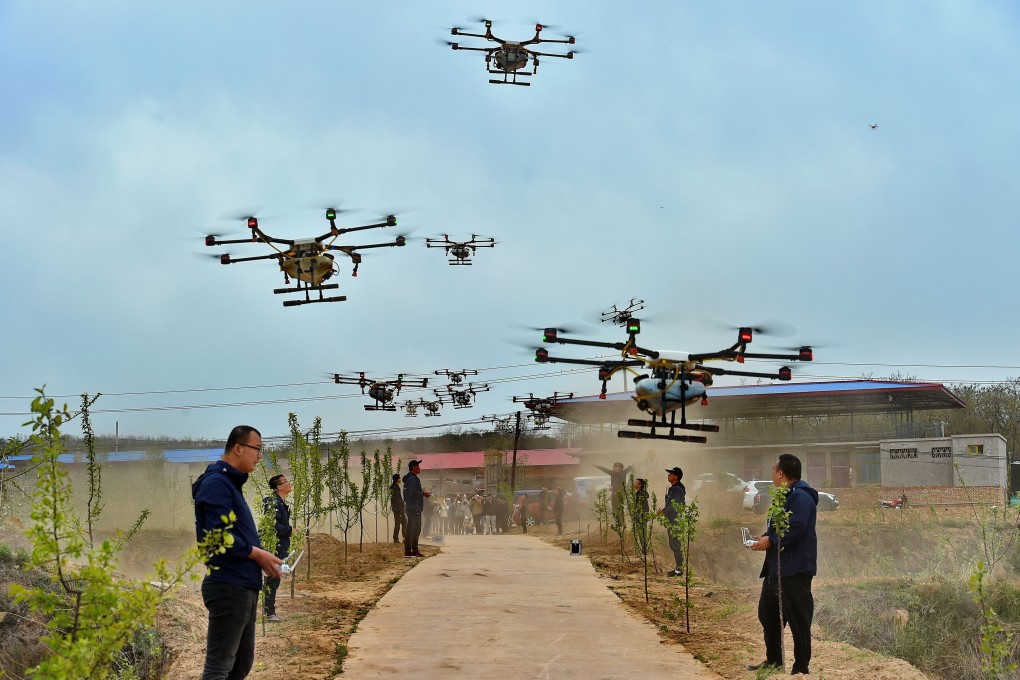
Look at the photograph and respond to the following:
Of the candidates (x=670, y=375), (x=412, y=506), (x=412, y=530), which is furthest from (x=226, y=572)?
(x=412, y=530)

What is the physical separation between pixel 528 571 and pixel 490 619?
5116 millimetres

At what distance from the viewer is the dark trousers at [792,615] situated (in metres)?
7.89

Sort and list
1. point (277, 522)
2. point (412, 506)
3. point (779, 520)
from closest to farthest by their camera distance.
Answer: point (779, 520) < point (277, 522) < point (412, 506)

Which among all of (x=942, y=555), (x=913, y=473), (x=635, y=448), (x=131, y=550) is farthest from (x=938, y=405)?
(x=131, y=550)

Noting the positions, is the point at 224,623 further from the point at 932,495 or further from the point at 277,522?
the point at 932,495

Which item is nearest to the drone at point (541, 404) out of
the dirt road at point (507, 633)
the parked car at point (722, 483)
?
the parked car at point (722, 483)

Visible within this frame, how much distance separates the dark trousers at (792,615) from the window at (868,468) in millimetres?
49478

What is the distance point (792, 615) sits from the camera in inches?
314

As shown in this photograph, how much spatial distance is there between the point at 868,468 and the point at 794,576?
50.1 meters

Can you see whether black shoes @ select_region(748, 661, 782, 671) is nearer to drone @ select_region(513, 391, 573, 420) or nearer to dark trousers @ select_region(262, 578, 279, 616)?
dark trousers @ select_region(262, 578, 279, 616)

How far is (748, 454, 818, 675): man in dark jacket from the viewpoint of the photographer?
7.95 meters

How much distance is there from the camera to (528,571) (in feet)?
50.8

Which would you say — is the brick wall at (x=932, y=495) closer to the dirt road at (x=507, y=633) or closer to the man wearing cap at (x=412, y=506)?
the man wearing cap at (x=412, y=506)

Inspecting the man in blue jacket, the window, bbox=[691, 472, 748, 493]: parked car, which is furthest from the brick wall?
the man in blue jacket
